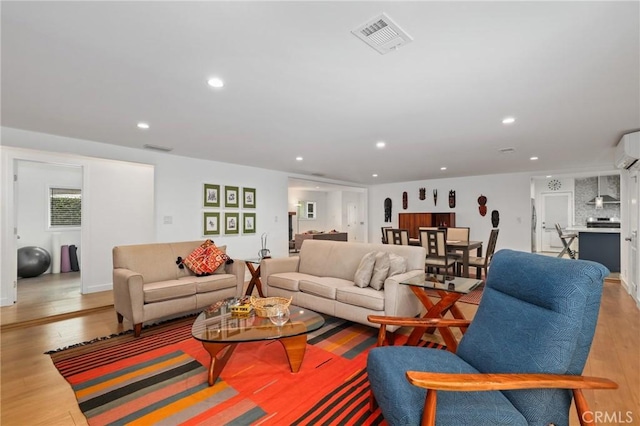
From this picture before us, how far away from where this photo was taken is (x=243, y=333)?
2242 millimetres

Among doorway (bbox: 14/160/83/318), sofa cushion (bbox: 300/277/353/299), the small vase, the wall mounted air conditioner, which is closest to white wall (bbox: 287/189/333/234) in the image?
doorway (bbox: 14/160/83/318)

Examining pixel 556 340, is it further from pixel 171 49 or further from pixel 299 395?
pixel 171 49

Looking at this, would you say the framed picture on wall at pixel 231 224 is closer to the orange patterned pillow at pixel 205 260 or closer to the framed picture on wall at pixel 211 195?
the framed picture on wall at pixel 211 195

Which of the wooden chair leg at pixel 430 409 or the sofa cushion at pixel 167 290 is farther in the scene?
the sofa cushion at pixel 167 290

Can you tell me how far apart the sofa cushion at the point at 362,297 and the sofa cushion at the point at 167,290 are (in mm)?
1680

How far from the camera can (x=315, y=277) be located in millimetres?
3936

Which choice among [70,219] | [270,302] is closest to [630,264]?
[270,302]

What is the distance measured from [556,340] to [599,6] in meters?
1.65

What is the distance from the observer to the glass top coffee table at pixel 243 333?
2188 mm

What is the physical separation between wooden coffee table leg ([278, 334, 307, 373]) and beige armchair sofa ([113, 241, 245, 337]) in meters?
1.67

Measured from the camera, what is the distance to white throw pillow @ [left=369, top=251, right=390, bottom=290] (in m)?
3.18

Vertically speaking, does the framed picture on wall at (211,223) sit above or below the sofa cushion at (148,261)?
above

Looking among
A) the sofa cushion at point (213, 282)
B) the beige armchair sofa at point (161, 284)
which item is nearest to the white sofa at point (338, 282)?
the sofa cushion at point (213, 282)

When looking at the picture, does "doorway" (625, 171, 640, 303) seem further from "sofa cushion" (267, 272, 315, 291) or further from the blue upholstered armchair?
"sofa cushion" (267, 272, 315, 291)
